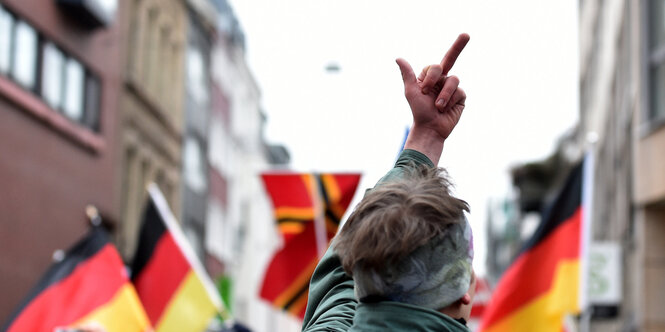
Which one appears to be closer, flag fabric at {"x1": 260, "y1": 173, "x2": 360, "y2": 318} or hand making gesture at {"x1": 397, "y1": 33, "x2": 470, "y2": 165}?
hand making gesture at {"x1": 397, "y1": 33, "x2": 470, "y2": 165}

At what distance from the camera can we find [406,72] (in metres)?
2.51

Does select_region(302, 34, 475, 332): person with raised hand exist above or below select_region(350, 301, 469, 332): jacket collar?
above

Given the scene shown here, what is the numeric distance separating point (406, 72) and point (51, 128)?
800 inches

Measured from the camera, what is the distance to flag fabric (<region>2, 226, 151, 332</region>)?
758 centimetres

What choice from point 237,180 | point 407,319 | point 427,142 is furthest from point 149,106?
point 407,319

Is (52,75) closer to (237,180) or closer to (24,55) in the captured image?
(24,55)

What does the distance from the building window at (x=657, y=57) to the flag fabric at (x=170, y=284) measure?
5571 millimetres

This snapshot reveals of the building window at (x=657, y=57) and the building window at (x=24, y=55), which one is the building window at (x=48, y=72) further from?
the building window at (x=657, y=57)

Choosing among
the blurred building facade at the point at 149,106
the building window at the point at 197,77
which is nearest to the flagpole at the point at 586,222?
the blurred building facade at the point at 149,106

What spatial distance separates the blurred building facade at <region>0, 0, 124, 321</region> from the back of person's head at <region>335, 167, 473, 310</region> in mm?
18126

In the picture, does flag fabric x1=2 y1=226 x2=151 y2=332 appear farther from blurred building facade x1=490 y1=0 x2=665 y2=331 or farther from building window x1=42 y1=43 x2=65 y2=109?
building window x1=42 y1=43 x2=65 y2=109

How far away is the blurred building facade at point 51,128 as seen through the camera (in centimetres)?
2027

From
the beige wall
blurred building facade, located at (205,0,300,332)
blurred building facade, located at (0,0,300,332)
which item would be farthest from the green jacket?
blurred building facade, located at (205,0,300,332)

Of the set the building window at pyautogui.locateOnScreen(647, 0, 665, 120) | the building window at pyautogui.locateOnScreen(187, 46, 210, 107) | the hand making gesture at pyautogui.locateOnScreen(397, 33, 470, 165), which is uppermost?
the building window at pyautogui.locateOnScreen(187, 46, 210, 107)
